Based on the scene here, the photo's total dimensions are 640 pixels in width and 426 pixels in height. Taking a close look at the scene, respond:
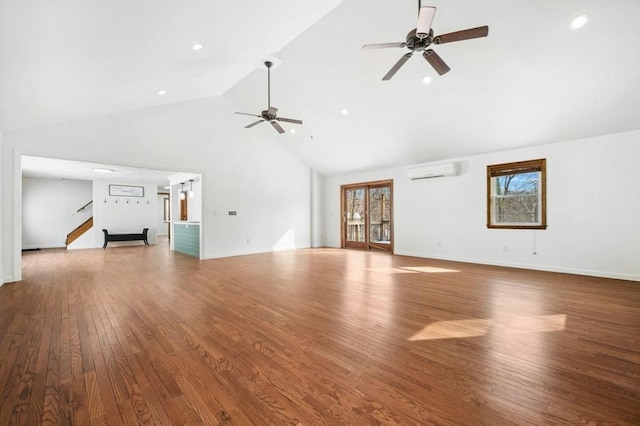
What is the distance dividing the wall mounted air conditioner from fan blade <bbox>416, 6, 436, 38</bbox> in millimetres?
4225

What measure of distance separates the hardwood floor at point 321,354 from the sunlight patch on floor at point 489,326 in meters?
0.02

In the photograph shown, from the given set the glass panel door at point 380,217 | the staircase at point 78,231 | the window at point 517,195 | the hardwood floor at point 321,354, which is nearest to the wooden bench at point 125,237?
the staircase at point 78,231

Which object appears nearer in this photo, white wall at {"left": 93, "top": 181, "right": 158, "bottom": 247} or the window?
the window

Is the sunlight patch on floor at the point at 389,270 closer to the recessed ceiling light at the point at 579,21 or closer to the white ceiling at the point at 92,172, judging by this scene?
the recessed ceiling light at the point at 579,21

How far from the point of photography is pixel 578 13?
320 centimetres

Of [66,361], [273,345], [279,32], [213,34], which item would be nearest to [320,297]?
[273,345]

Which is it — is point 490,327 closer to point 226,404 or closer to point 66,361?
point 226,404

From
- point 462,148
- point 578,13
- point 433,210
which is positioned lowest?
point 433,210

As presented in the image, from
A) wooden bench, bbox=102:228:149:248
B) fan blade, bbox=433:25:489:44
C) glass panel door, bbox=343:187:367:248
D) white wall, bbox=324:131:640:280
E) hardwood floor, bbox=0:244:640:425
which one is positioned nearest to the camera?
hardwood floor, bbox=0:244:640:425

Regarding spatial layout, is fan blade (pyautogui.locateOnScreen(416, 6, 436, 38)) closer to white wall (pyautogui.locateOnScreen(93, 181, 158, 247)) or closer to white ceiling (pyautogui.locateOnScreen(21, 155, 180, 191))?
white ceiling (pyautogui.locateOnScreen(21, 155, 180, 191))

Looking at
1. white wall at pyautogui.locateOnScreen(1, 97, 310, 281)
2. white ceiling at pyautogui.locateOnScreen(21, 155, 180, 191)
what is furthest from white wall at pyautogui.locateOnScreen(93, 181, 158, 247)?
white wall at pyautogui.locateOnScreen(1, 97, 310, 281)

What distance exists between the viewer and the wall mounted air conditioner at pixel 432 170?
639 centimetres

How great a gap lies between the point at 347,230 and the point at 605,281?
19.9 ft

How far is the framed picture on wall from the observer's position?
1016 cm
